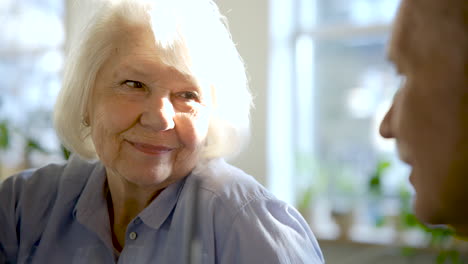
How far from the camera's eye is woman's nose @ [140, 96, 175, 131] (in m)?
1.17

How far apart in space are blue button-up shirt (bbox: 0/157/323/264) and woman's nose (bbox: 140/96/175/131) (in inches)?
6.9

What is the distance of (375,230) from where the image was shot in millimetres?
3047

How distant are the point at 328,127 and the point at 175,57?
7.33 feet

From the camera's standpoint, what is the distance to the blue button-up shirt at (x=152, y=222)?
112cm

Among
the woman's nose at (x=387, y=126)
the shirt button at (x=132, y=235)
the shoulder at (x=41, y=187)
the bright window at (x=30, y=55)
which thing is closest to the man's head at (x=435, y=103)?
the woman's nose at (x=387, y=126)

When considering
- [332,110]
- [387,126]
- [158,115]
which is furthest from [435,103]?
[332,110]

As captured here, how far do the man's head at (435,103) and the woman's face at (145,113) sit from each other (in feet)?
2.06

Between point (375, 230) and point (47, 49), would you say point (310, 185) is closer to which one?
point (375, 230)

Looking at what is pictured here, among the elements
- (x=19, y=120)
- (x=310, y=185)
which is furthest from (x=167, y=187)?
(x=19, y=120)

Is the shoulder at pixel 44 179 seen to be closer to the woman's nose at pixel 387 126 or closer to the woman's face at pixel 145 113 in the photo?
the woman's face at pixel 145 113

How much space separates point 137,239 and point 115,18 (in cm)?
55

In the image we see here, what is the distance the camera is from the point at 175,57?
1171 millimetres

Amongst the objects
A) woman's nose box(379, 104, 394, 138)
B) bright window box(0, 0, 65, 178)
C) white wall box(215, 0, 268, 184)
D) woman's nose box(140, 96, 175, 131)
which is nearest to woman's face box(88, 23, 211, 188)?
woman's nose box(140, 96, 175, 131)

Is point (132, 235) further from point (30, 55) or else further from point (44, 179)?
point (30, 55)
